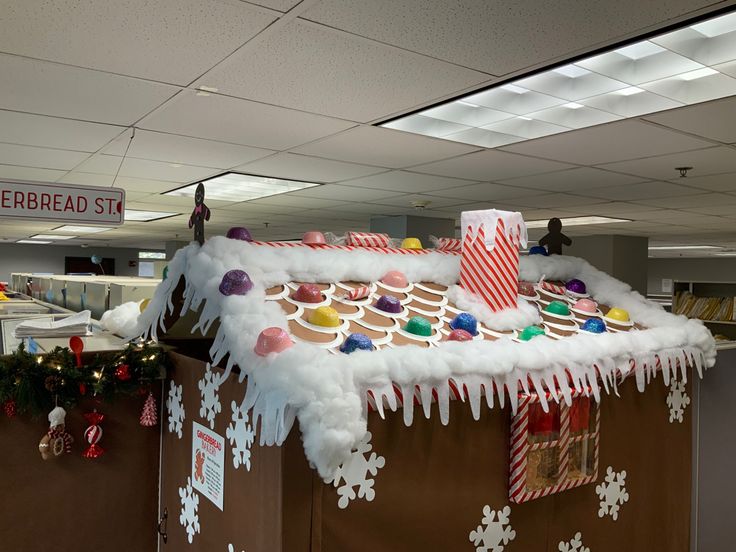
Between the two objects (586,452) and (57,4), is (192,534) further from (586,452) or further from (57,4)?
(57,4)

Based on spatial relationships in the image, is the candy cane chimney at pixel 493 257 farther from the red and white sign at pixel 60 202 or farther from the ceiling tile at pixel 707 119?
the red and white sign at pixel 60 202

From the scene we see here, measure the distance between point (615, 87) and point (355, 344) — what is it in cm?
206

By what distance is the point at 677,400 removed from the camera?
1978 mm

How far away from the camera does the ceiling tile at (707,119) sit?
2.78 m

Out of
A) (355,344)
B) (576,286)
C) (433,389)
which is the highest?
(576,286)

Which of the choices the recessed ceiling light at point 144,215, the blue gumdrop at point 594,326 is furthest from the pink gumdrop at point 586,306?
the recessed ceiling light at point 144,215

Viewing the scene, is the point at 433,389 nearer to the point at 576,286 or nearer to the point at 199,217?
the point at 199,217

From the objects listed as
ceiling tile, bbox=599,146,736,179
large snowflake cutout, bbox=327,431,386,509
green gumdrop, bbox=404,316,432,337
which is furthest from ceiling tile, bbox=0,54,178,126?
ceiling tile, bbox=599,146,736,179

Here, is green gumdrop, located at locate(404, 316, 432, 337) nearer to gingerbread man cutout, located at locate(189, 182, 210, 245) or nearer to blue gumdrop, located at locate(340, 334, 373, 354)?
blue gumdrop, located at locate(340, 334, 373, 354)

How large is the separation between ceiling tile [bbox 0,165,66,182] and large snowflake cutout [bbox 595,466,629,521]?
466 centimetres

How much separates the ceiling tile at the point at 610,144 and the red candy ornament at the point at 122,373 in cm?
274

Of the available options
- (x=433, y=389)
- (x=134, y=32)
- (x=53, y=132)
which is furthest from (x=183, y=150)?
(x=433, y=389)

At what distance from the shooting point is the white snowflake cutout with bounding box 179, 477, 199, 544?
1.61 metres

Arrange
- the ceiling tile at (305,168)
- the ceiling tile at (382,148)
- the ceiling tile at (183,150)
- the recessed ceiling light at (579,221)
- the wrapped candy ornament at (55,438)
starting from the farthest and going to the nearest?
1. the recessed ceiling light at (579,221)
2. the ceiling tile at (305,168)
3. the ceiling tile at (183,150)
4. the ceiling tile at (382,148)
5. the wrapped candy ornament at (55,438)
